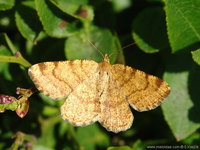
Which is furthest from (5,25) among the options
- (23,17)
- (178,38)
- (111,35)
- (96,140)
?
(178,38)

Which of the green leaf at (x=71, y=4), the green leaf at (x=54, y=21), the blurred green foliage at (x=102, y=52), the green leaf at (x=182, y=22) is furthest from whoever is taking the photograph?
the green leaf at (x=71, y=4)

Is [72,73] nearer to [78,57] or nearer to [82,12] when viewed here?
[78,57]

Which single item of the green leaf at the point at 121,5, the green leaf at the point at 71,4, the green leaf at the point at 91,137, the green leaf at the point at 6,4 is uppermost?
the green leaf at the point at 6,4

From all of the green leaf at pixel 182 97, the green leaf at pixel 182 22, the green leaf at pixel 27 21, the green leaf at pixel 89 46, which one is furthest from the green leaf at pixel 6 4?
the green leaf at pixel 182 97

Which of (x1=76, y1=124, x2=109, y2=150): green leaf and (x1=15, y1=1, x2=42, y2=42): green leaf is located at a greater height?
(x1=15, y1=1, x2=42, y2=42): green leaf

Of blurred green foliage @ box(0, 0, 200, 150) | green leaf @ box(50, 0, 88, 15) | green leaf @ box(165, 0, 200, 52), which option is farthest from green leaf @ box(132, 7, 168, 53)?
green leaf @ box(50, 0, 88, 15)

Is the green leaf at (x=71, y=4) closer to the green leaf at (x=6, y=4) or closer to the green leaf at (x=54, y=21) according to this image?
the green leaf at (x=54, y=21)

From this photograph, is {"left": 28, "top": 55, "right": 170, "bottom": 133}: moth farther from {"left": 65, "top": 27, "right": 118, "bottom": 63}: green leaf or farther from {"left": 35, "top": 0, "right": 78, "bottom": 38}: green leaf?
{"left": 35, "top": 0, "right": 78, "bottom": 38}: green leaf
